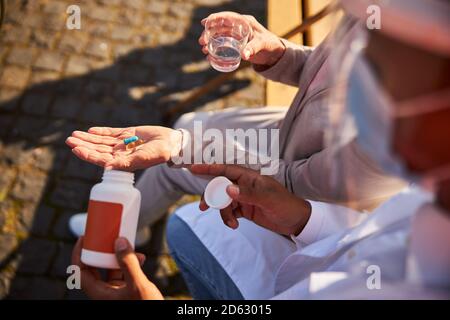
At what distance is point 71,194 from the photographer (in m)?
2.63

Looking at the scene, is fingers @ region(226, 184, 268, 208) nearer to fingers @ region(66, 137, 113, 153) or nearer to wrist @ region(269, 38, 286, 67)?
fingers @ region(66, 137, 113, 153)

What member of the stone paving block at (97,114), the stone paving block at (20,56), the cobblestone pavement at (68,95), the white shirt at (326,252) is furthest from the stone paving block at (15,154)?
the white shirt at (326,252)

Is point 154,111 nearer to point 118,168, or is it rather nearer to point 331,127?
point 118,168

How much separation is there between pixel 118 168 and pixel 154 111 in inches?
58.5

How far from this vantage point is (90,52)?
3.15 m

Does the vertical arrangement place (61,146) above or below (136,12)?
below

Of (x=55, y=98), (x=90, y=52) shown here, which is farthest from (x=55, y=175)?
(x=90, y=52)

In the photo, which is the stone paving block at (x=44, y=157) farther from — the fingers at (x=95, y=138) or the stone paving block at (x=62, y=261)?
the fingers at (x=95, y=138)

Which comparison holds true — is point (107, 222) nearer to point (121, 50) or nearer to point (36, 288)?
point (36, 288)

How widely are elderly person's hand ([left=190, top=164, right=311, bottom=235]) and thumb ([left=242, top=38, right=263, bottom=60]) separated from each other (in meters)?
0.48

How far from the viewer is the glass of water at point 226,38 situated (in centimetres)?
188

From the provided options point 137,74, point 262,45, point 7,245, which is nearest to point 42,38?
point 137,74
